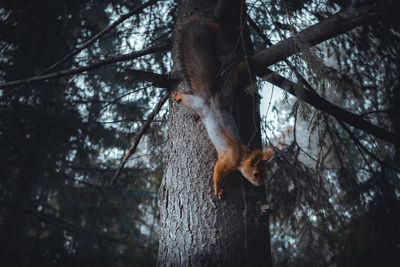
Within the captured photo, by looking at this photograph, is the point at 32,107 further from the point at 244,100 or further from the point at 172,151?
the point at 244,100

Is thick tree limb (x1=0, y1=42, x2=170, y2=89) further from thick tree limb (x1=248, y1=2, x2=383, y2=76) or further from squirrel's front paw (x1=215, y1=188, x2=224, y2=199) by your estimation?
squirrel's front paw (x1=215, y1=188, x2=224, y2=199)

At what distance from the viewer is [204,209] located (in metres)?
1.43

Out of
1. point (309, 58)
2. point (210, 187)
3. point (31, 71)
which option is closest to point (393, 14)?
point (309, 58)

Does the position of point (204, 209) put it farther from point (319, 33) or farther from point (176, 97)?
point (319, 33)

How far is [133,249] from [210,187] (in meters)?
4.00

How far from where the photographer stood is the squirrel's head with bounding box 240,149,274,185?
1.55 m

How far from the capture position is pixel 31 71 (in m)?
4.32

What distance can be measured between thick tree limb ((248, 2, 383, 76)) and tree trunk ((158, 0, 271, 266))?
0.29 m

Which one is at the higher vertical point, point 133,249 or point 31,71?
point 31,71

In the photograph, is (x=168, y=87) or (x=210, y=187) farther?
(x=168, y=87)

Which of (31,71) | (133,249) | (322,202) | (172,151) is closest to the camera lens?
(172,151)

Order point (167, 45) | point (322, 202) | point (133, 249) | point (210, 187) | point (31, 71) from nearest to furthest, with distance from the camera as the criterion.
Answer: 1. point (210, 187)
2. point (167, 45)
3. point (322, 202)
4. point (31, 71)
5. point (133, 249)

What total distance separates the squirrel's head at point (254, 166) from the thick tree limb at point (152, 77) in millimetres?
782

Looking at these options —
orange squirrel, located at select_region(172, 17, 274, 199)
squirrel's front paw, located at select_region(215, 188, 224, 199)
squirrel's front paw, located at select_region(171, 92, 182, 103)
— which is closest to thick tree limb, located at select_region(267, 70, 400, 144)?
orange squirrel, located at select_region(172, 17, 274, 199)
